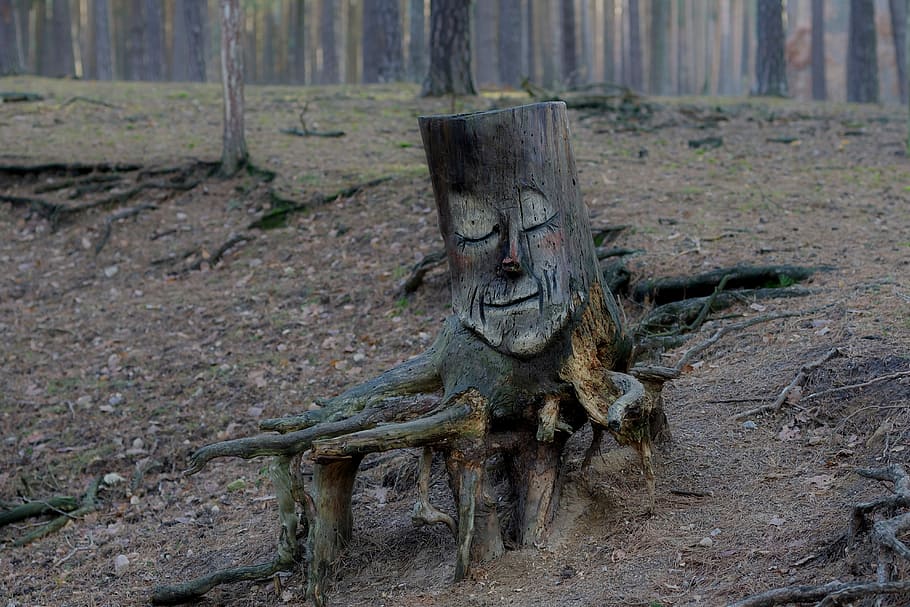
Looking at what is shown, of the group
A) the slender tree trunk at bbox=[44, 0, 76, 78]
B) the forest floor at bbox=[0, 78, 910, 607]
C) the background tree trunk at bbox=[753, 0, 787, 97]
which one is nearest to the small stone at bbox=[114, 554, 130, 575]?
the forest floor at bbox=[0, 78, 910, 607]

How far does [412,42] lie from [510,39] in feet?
12.2

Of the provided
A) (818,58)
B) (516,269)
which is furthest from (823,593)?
(818,58)

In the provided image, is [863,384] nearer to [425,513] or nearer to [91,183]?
[425,513]

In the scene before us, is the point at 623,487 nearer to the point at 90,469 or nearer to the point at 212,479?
the point at 212,479

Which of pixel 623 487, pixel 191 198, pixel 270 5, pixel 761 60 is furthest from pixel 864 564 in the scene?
pixel 270 5

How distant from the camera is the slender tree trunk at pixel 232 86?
1166 centimetres

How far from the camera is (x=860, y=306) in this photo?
6188mm

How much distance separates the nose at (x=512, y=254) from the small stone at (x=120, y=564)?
304cm

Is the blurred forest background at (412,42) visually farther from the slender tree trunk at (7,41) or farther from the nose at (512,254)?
the nose at (512,254)

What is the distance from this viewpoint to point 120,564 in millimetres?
5504

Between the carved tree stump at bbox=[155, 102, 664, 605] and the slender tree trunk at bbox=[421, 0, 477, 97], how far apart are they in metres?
11.9

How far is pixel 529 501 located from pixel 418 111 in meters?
12.4

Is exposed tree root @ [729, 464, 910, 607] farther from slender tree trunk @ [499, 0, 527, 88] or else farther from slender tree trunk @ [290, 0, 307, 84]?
slender tree trunk @ [290, 0, 307, 84]

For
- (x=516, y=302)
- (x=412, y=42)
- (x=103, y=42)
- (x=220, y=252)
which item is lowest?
(x=220, y=252)
